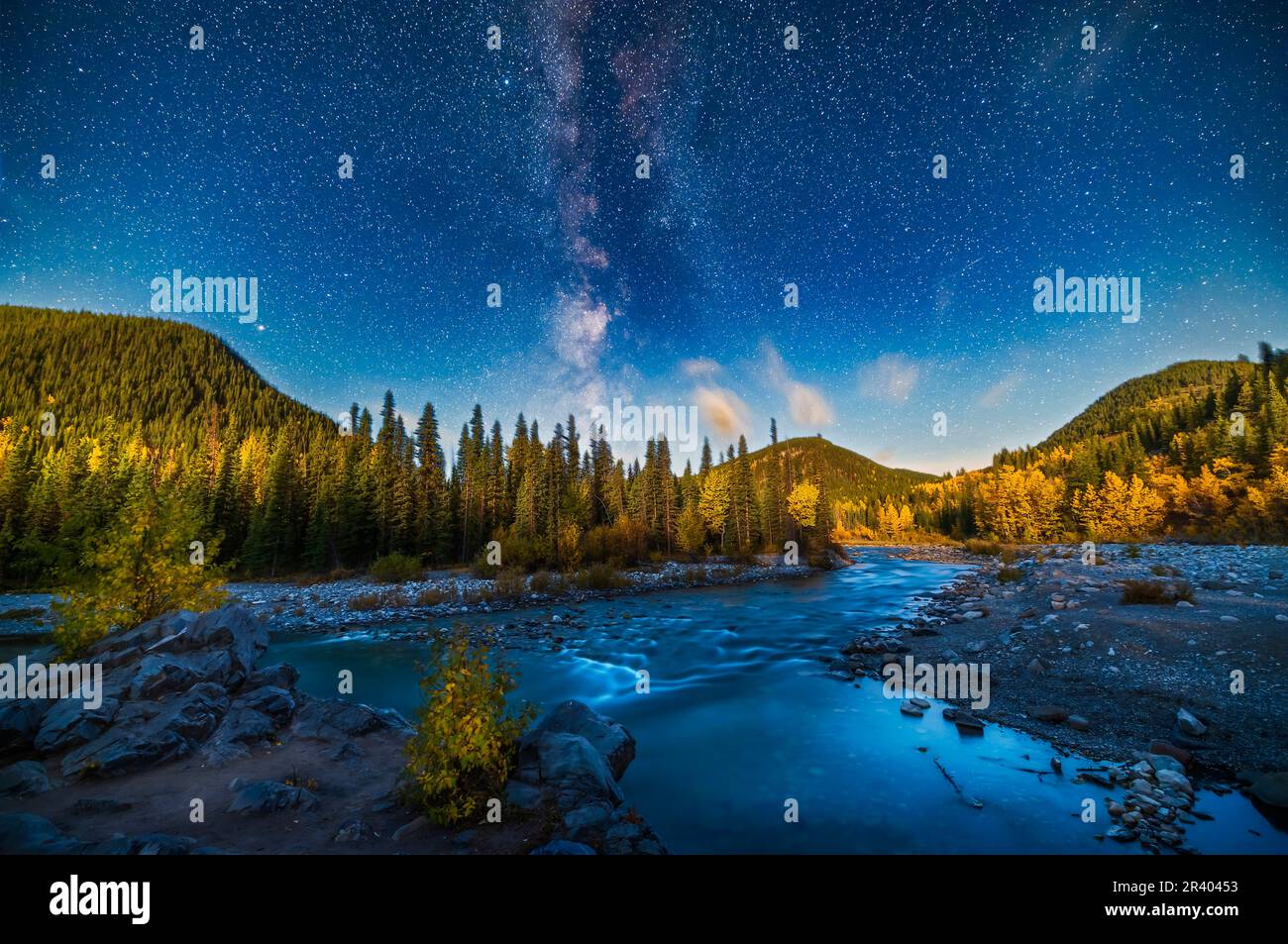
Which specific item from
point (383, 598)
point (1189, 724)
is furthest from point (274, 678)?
point (1189, 724)

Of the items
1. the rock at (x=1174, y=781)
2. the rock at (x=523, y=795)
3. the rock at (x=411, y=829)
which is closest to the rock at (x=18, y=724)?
the rock at (x=411, y=829)

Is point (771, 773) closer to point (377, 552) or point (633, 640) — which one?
point (633, 640)

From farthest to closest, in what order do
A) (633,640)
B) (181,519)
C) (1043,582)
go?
(1043,582) < (633,640) < (181,519)

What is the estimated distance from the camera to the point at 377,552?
157ft

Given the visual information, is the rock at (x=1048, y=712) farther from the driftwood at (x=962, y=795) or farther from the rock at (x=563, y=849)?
the rock at (x=563, y=849)

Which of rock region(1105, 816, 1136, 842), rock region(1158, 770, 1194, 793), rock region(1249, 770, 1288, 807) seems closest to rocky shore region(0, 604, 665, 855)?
rock region(1105, 816, 1136, 842)

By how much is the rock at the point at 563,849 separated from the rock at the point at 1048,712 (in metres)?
10.0

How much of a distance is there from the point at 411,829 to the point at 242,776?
402 centimetres

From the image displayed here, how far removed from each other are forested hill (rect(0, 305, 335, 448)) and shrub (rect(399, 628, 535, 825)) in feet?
389

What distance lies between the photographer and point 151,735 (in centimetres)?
786

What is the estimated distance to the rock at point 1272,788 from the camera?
6105mm

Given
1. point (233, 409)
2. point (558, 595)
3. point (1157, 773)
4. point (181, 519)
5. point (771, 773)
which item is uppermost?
point (233, 409)
